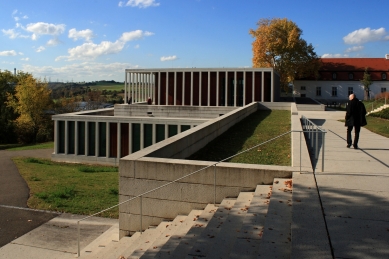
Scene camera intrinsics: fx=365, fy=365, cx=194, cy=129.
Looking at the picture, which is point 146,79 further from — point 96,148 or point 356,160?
point 356,160

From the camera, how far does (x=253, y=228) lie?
5055 mm

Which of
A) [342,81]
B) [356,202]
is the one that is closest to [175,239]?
[356,202]

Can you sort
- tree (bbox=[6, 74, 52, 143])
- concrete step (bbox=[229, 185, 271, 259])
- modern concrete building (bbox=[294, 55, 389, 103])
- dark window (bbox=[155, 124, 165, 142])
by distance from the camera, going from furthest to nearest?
modern concrete building (bbox=[294, 55, 389, 103]) < tree (bbox=[6, 74, 52, 143]) < dark window (bbox=[155, 124, 165, 142]) < concrete step (bbox=[229, 185, 271, 259])

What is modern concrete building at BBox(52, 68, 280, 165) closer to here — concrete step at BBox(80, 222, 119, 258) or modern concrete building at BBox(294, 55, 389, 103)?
concrete step at BBox(80, 222, 119, 258)

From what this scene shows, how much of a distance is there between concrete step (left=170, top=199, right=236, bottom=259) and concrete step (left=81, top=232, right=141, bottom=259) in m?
1.77

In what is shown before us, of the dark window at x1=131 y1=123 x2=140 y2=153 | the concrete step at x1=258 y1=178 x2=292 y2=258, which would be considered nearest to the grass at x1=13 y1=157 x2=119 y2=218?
the dark window at x1=131 y1=123 x2=140 y2=153

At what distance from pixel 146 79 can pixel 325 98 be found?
37.1 metres

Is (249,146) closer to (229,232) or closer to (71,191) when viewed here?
(229,232)

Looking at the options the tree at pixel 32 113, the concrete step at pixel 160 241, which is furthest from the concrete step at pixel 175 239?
the tree at pixel 32 113

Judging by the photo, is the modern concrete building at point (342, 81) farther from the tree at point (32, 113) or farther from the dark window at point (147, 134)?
the dark window at point (147, 134)

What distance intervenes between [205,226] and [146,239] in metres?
1.53

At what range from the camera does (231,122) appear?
1623 cm

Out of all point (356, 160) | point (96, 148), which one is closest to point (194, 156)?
point (356, 160)

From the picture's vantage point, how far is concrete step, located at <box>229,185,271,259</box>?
4336 millimetres
